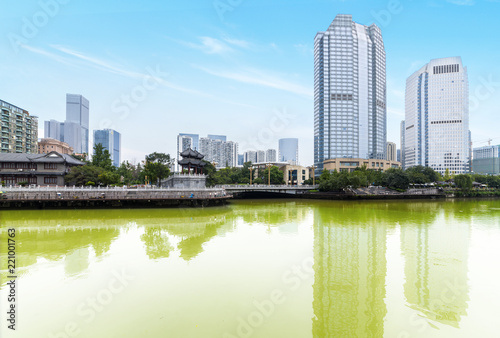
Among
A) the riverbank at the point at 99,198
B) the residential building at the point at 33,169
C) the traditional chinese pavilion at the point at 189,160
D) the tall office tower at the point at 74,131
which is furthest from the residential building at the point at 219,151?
the riverbank at the point at 99,198

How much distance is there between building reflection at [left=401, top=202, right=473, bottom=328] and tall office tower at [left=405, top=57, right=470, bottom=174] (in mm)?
115790

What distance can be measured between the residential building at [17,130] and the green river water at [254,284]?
61.6 metres

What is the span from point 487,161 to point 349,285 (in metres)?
167

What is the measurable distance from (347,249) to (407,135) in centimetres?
14262

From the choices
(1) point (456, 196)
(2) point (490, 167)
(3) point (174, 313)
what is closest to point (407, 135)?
(2) point (490, 167)

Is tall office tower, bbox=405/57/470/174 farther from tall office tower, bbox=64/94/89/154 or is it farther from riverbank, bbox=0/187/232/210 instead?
tall office tower, bbox=64/94/89/154

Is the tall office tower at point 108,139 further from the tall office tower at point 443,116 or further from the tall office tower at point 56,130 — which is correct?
the tall office tower at point 443,116

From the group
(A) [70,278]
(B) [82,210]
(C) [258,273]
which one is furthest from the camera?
(B) [82,210]

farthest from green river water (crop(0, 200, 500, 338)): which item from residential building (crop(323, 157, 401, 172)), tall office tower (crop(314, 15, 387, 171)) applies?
tall office tower (crop(314, 15, 387, 171))

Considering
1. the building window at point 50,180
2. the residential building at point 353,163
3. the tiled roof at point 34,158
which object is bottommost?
the building window at point 50,180

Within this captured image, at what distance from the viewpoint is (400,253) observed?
14969 mm

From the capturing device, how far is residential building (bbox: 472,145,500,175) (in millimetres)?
129000

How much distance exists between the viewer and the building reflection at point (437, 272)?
8.75 m

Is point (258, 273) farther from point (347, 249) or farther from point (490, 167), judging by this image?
point (490, 167)
